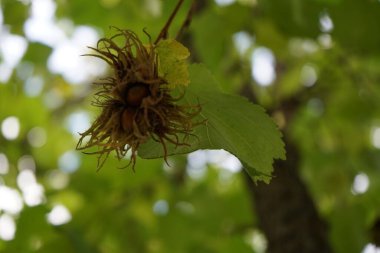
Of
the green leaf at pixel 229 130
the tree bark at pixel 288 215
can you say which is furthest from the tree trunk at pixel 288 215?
the green leaf at pixel 229 130

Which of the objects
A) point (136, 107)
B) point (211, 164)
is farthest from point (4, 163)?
point (136, 107)

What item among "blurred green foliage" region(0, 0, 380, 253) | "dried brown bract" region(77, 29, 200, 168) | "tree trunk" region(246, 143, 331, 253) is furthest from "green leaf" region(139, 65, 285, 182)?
"tree trunk" region(246, 143, 331, 253)

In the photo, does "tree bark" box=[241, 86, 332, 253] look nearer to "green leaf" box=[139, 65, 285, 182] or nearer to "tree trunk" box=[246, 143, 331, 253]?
"tree trunk" box=[246, 143, 331, 253]

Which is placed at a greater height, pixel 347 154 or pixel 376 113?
pixel 376 113

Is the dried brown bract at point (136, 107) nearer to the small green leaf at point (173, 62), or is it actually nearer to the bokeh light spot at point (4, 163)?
the small green leaf at point (173, 62)

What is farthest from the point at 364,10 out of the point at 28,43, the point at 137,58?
the point at 28,43

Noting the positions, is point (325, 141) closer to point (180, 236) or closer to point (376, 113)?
point (376, 113)
